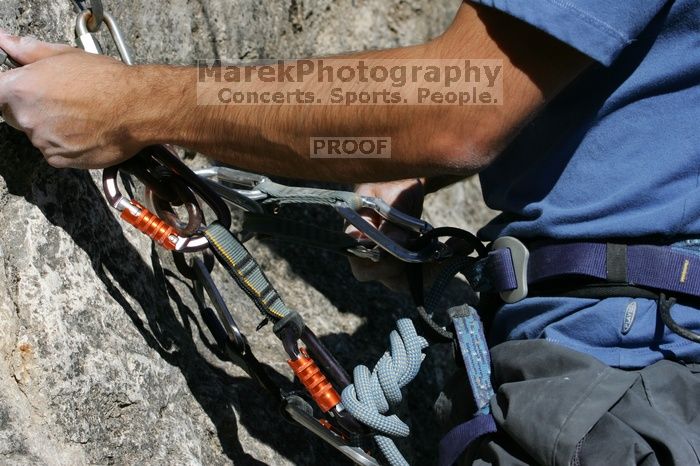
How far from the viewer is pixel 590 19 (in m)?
1.45

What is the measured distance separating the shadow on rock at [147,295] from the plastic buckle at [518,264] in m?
0.68

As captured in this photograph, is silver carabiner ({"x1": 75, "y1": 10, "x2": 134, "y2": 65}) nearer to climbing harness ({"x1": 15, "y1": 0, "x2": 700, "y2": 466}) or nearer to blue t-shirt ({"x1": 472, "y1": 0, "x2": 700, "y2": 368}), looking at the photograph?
climbing harness ({"x1": 15, "y1": 0, "x2": 700, "y2": 466})

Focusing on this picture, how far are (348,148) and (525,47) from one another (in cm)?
38

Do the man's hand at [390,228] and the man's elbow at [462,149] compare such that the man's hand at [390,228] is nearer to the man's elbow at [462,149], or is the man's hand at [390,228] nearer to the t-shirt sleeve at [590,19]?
the man's elbow at [462,149]

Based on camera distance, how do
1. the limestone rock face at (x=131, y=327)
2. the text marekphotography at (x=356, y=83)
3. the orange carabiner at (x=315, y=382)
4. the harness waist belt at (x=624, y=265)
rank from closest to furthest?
the text marekphotography at (x=356, y=83) → the harness waist belt at (x=624, y=265) → the limestone rock face at (x=131, y=327) → the orange carabiner at (x=315, y=382)

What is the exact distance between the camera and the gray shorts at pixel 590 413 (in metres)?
1.54

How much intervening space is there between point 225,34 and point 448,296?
1003mm

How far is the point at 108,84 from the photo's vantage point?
5.74 feet

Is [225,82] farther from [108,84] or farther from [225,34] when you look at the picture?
[225,34]

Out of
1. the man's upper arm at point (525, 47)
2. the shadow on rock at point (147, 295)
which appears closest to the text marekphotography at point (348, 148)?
the man's upper arm at point (525, 47)

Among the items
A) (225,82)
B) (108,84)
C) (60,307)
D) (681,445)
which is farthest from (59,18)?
(681,445)

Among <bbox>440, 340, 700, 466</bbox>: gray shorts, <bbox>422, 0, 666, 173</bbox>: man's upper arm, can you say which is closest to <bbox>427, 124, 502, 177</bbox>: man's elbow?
<bbox>422, 0, 666, 173</bbox>: man's upper arm

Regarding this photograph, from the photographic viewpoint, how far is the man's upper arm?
4.77 ft

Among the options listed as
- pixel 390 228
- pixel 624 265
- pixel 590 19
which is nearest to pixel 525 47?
pixel 590 19
